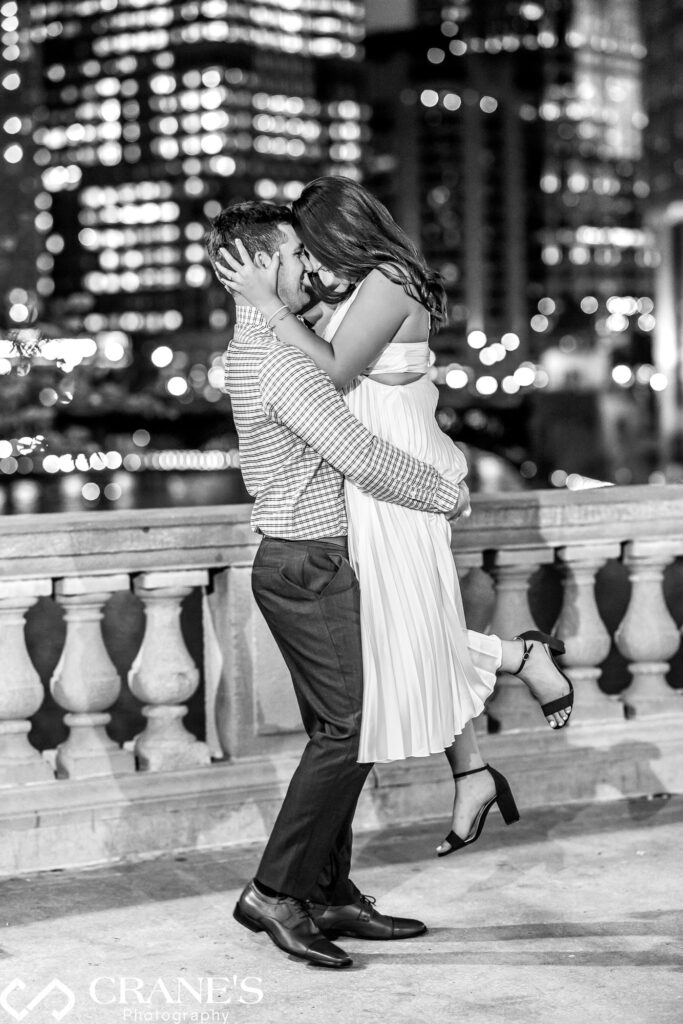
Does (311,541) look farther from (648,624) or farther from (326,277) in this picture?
(648,624)

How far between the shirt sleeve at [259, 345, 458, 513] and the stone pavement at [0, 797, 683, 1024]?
1.40 metres

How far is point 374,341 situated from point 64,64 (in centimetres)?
20263

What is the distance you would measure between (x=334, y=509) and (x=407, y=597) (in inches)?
13.1

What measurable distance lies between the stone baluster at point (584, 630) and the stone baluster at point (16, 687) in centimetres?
218

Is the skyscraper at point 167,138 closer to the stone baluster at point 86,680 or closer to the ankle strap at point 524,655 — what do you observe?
the stone baluster at point 86,680

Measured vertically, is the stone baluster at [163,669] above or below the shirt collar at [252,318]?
below

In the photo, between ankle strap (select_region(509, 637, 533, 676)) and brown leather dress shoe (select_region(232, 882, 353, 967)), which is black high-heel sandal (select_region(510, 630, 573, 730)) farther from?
brown leather dress shoe (select_region(232, 882, 353, 967))

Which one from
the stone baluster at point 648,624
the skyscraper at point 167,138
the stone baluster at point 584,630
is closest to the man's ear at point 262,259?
the stone baluster at point 584,630

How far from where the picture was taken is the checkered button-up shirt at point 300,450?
4449 mm

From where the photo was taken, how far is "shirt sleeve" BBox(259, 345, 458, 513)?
14.5 feet

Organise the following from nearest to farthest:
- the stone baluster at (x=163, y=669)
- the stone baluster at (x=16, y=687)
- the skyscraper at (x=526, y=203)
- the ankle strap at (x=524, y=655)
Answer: the ankle strap at (x=524, y=655) < the stone baluster at (x=16, y=687) < the stone baluster at (x=163, y=669) < the skyscraper at (x=526, y=203)

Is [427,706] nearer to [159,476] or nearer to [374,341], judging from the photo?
[374,341]

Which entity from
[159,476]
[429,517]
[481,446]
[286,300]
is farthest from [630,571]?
[481,446]

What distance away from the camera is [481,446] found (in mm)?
91812
